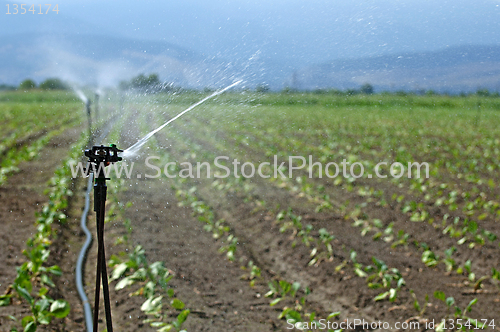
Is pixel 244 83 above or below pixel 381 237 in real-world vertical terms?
above

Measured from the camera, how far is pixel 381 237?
3.58m

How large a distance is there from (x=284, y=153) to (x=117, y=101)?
Result: 5092mm

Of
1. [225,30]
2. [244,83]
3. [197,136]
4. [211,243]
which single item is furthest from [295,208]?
[197,136]

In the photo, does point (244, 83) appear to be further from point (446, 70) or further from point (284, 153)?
point (284, 153)

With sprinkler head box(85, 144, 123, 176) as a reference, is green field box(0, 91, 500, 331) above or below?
below
